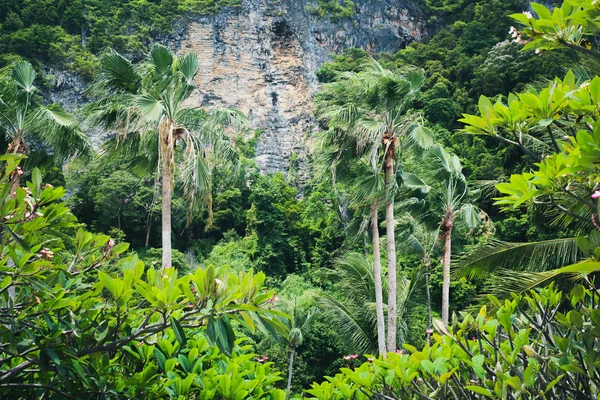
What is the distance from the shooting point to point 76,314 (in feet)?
8.30

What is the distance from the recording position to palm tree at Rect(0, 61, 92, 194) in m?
7.77

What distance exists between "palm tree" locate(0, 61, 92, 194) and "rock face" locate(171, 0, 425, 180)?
22.6 meters

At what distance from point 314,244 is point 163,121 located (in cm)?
1590

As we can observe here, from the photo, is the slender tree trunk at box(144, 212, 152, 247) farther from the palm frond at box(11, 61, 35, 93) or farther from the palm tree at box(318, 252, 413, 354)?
the palm frond at box(11, 61, 35, 93)

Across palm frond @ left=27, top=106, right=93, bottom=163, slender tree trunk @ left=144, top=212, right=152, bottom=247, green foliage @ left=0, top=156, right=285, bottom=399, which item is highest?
green foliage @ left=0, top=156, right=285, bottom=399

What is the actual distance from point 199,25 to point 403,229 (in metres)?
24.2

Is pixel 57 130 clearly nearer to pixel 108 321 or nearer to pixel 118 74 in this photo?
pixel 118 74

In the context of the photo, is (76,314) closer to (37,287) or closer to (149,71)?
(37,287)

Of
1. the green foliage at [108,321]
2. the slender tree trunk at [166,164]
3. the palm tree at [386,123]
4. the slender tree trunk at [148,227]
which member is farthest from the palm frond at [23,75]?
the slender tree trunk at [148,227]

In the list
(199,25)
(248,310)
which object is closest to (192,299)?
(248,310)

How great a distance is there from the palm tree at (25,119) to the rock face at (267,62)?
22.6 metres

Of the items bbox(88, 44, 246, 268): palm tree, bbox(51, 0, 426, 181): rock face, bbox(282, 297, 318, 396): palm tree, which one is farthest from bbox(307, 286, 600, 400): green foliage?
bbox(51, 0, 426, 181): rock face

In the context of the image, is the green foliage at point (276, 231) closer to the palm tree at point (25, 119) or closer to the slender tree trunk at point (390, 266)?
the slender tree trunk at point (390, 266)

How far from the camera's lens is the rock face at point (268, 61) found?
31484mm
